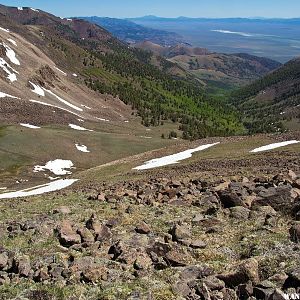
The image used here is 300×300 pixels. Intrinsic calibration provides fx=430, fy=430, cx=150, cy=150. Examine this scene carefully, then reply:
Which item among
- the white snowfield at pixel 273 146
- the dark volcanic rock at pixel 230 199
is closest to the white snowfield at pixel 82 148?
the white snowfield at pixel 273 146

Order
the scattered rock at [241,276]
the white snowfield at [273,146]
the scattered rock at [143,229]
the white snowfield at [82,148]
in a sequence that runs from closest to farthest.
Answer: the scattered rock at [241,276]
the scattered rock at [143,229]
the white snowfield at [273,146]
the white snowfield at [82,148]

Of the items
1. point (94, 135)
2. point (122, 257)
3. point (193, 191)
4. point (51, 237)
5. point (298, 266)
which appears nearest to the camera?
point (298, 266)

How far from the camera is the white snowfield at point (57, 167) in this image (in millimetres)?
77875

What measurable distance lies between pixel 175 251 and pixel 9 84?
466ft

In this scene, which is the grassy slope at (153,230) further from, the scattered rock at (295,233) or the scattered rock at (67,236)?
the scattered rock at (67,236)

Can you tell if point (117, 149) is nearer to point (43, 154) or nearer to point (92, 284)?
point (43, 154)

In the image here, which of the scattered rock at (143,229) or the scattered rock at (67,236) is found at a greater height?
the scattered rock at (143,229)

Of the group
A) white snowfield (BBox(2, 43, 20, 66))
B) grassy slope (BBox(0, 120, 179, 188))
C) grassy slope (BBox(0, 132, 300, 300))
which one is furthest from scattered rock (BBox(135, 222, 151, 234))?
white snowfield (BBox(2, 43, 20, 66))

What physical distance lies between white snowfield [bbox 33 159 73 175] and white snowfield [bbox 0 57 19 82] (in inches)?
3225

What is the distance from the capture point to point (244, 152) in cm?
5950

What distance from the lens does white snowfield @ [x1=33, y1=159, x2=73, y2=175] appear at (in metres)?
77.9

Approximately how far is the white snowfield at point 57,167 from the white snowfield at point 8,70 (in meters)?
81.9

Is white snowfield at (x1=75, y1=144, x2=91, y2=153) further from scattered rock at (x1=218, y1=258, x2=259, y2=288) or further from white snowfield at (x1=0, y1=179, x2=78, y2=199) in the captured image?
scattered rock at (x1=218, y1=258, x2=259, y2=288)

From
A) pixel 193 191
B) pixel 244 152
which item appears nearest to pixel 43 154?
pixel 244 152
